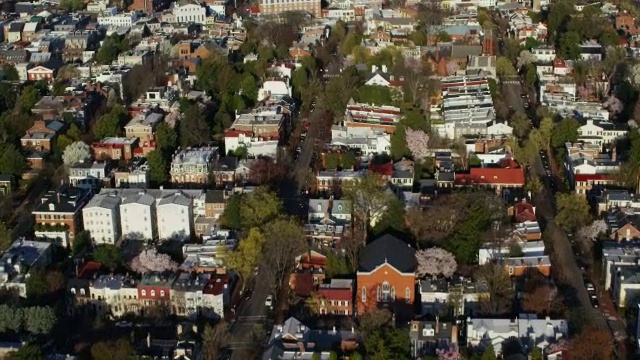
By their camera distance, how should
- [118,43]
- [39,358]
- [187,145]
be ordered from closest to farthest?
[39,358], [187,145], [118,43]

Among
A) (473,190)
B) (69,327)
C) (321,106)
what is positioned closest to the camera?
(69,327)

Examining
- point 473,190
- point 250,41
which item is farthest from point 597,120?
point 250,41

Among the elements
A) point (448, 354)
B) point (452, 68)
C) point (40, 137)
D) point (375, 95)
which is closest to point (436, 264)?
point (448, 354)

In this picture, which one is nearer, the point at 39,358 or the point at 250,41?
the point at 39,358

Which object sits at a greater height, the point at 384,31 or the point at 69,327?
the point at 384,31

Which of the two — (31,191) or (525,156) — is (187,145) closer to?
(31,191)

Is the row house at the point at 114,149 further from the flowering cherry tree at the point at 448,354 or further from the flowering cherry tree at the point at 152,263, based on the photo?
the flowering cherry tree at the point at 448,354

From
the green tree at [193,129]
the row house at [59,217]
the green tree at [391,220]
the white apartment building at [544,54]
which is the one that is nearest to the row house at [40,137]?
the green tree at [193,129]
